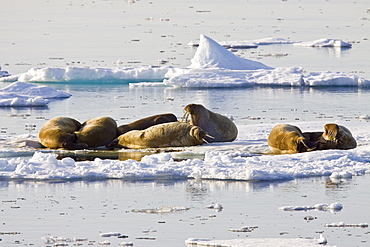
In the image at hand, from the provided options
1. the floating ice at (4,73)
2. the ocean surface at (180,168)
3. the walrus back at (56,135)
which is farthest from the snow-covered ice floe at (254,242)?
the floating ice at (4,73)

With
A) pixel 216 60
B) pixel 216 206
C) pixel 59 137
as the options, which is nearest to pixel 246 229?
pixel 216 206

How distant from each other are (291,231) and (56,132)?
5.19 metres

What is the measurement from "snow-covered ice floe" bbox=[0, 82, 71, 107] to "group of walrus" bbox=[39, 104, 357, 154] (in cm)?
488

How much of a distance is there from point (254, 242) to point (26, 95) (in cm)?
1158

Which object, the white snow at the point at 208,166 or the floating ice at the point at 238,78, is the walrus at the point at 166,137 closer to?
the white snow at the point at 208,166

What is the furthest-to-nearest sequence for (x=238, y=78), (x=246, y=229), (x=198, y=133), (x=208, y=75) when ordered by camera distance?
(x=208, y=75)
(x=238, y=78)
(x=198, y=133)
(x=246, y=229)

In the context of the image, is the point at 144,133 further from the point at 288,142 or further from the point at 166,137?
the point at 288,142

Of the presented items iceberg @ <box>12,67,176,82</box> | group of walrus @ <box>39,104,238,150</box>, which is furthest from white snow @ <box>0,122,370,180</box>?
iceberg @ <box>12,67,176,82</box>

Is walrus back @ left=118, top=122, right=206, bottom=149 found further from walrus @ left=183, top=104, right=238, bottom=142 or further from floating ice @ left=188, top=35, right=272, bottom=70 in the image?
floating ice @ left=188, top=35, right=272, bottom=70

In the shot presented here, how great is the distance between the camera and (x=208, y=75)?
19.4m

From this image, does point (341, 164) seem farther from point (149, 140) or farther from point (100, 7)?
point (100, 7)

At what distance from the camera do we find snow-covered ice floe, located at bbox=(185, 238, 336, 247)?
596 cm

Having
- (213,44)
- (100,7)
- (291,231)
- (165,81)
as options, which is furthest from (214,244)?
(100,7)

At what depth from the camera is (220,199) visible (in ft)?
24.7
